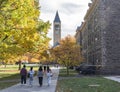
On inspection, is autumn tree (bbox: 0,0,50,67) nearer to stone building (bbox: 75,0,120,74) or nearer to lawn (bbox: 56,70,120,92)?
lawn (bbox: 56,70,120,92)

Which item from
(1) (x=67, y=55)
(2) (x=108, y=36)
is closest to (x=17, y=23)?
(2) (x=108, y=36)

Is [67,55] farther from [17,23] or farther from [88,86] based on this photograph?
[88,86]

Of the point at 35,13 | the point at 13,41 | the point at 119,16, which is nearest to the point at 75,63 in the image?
the point at 119,16

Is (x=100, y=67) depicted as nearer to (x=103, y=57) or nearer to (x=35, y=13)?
(x=103, y=57)

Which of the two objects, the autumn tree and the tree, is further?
the tree

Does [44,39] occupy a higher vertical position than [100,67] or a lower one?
higher

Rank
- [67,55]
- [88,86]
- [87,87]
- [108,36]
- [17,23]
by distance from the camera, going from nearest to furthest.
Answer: [87,87] → [88,86] → [17,23] → [108,36] → [67,55]

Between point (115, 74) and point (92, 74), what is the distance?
137 inches

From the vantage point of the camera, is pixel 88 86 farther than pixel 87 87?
Yes

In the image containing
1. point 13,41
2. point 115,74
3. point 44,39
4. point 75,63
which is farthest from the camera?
point 75,63

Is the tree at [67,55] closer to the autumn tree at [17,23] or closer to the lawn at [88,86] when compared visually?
the lawn at [88,86]

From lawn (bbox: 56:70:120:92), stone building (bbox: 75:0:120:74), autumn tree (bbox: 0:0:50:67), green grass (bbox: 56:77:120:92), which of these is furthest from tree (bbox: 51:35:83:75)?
autumn tree (bbox: 0:0:50:67)

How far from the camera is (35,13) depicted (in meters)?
31.3

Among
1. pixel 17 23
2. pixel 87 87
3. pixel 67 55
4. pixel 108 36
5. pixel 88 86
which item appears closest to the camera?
pixel 87 87
